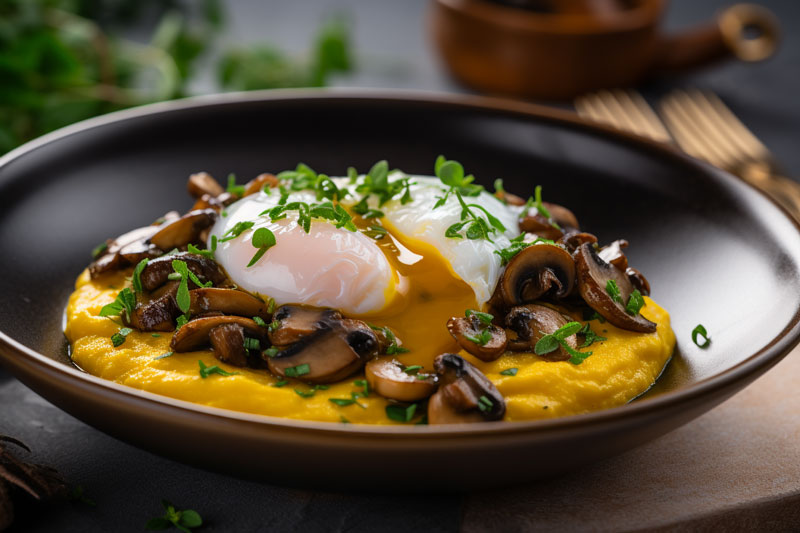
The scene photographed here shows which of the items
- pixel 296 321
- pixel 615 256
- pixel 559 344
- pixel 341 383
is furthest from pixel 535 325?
pixel 296 321

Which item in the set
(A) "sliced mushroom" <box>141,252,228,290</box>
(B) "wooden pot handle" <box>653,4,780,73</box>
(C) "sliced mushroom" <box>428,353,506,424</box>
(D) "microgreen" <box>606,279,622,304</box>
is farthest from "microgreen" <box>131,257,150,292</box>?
(B) "wooden pot handle" <box>653,4,780,73</box>

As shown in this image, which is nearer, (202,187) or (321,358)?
(321,358)

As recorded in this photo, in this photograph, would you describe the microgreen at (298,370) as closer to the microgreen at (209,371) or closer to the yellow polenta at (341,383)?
the yellow polenta at (341,383)

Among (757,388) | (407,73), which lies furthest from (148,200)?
(407,73)

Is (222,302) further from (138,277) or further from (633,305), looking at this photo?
(633,305)

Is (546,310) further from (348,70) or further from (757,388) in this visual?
(348,70)
